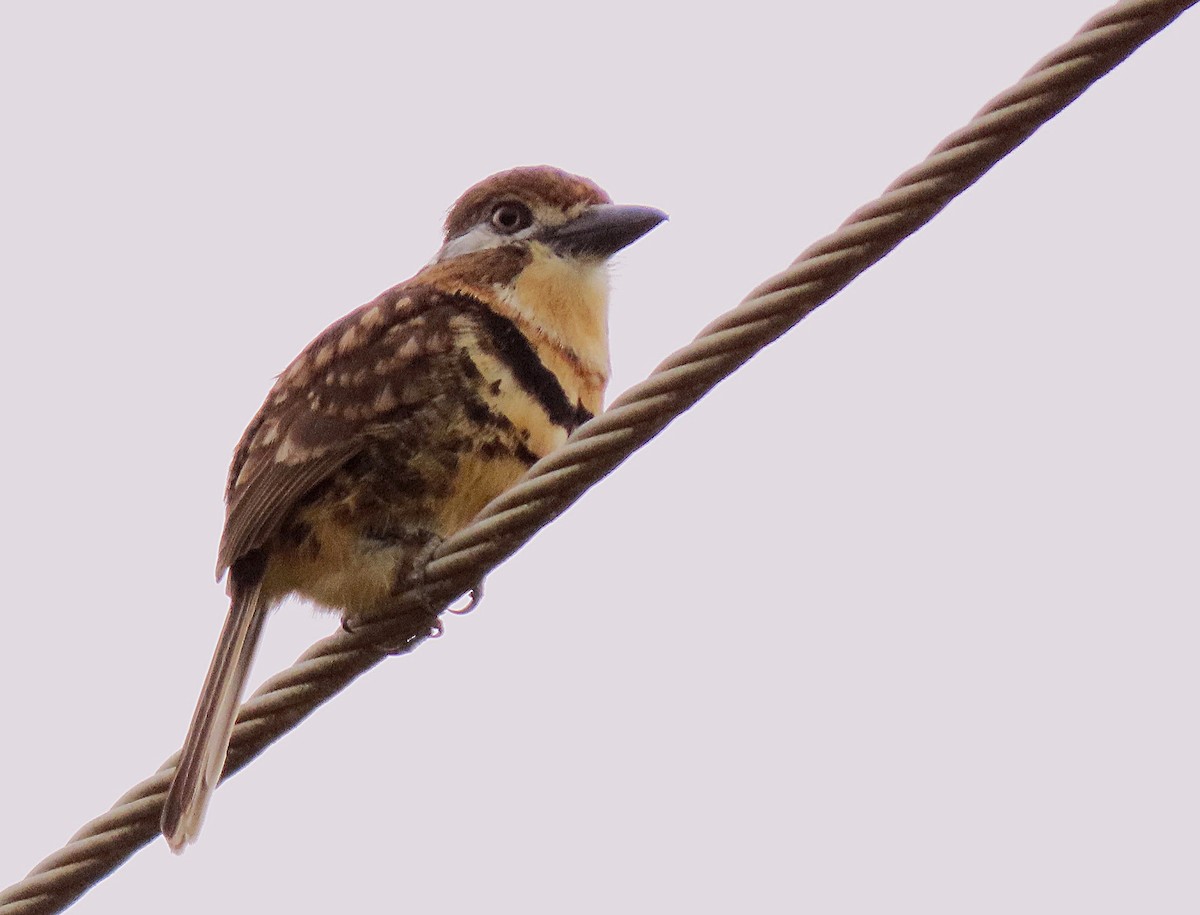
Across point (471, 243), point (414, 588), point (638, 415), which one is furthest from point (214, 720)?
point (471, 243)

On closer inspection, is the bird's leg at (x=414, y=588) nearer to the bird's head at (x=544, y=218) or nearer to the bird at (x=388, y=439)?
the bird at (x=388, y=439)

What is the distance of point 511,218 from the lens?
178 inches

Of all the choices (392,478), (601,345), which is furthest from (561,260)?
(392,478)

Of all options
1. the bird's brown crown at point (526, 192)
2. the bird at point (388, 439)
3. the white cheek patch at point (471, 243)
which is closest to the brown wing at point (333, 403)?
the bird at point (388, 439)

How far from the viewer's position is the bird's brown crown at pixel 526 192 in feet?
A: 14.6

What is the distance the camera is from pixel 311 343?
165 inches

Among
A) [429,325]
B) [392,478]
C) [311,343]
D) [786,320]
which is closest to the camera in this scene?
[786,320]

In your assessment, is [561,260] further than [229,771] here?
Yes

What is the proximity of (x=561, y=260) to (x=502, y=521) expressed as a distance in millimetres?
1456

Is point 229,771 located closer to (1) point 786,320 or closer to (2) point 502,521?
(2) point 502,521

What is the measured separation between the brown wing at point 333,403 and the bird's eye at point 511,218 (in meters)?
0.48

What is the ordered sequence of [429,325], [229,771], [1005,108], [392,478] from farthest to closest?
[429,325] < [392,478] < [229,771] < [1005,108]

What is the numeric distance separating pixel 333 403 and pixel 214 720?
735mm

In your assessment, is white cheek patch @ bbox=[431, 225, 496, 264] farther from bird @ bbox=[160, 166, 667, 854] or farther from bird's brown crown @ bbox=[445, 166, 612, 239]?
bird @ bbox=[160, 166, 667, 854]
